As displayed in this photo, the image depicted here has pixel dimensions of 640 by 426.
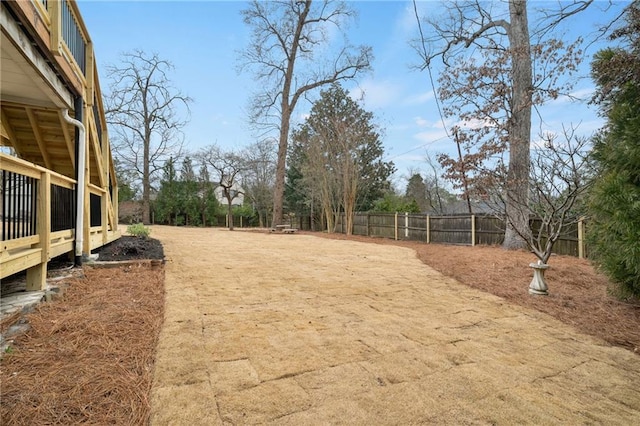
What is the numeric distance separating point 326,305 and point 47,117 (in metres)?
4.63

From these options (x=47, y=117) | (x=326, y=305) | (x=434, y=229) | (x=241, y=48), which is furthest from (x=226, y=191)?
(x=326, y=305)

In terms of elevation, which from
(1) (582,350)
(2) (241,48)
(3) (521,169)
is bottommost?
(1) (582,350)

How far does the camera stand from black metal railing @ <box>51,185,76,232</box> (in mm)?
3347

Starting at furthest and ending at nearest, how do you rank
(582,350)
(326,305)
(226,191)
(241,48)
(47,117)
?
(226,191)
(241,48)
(47,117)
(326,305)
(582,350)

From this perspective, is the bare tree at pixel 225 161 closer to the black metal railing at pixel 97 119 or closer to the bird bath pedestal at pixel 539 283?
the black metal railing at pixel 97 119

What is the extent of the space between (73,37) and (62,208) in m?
2.19

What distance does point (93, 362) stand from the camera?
6.19 feet

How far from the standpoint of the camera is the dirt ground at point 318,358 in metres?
1.57

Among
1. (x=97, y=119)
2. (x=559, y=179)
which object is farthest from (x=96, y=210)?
(x=559, y=179)

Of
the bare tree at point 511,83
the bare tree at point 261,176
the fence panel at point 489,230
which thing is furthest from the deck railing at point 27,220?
the bare tree at point 261,176

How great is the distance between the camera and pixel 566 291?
4270mm

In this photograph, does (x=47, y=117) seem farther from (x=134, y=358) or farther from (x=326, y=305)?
(x=326, y=305)

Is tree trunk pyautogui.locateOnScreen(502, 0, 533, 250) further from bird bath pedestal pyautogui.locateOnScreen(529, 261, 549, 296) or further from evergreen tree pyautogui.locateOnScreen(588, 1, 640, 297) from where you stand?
evergreen tree pyautogui.locateOnScreen(588, 1, 640, 297)

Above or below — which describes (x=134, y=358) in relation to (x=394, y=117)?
below
